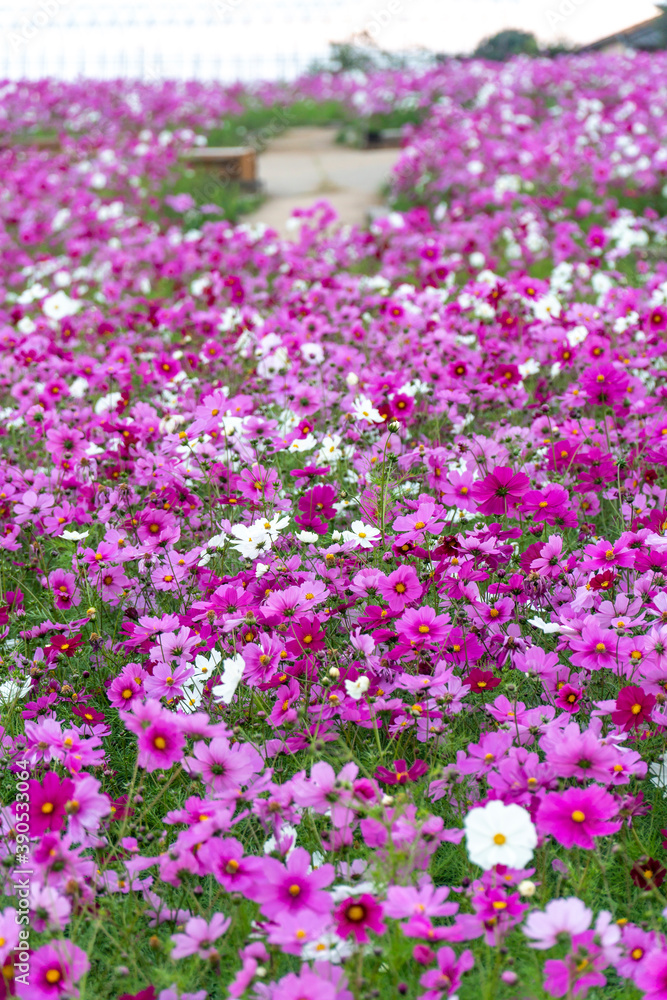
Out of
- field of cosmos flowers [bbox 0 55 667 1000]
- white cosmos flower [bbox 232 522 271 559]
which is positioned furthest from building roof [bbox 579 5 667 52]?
white cosmos flower [bbox 232 522 271 559]

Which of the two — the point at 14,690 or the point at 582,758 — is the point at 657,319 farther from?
the point at 14,690

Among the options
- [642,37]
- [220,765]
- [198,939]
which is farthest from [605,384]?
[642,37]

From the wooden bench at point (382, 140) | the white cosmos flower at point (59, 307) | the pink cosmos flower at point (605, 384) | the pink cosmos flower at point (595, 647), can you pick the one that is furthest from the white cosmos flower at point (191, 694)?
the wooden bench at point (382, 140)

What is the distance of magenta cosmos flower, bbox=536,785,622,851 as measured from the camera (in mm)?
1264

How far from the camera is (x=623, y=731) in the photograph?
1495 mm

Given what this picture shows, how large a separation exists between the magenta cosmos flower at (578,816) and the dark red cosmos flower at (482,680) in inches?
12.0

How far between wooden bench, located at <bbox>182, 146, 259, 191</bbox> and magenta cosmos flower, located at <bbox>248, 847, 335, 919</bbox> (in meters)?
8.43

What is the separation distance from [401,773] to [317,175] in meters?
9.60

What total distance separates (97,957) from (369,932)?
461 millimetres

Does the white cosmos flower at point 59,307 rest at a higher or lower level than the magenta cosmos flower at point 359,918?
higher

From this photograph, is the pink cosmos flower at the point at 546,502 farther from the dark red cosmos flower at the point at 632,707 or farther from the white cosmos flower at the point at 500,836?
the white cosmos flower at the point at 500,836

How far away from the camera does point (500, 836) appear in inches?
46.8

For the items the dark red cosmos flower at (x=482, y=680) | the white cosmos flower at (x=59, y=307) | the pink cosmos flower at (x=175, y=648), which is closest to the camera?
the dark red cosmos flower at (x=482, y=680)

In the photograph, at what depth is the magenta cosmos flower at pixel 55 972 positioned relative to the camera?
1128mm
